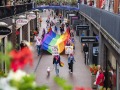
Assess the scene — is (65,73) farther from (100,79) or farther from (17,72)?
(17,72)

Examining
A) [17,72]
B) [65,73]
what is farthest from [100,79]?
[17,72]

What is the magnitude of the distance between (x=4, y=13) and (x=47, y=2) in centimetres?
5461

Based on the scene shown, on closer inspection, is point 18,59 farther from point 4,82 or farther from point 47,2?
point 47,2

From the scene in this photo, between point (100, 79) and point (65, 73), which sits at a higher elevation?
point (100, 79)

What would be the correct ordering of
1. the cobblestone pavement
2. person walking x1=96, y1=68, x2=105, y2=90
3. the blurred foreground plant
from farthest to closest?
1. the cobblestone pavement
2. person walking x1=96, y1=68, x2=105, y2=90
3. the blurred foreground plant

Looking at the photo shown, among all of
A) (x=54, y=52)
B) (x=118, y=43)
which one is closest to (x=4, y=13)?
(x=54, y=52)

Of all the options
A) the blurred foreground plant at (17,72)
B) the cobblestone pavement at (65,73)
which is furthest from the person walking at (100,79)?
the blurred foreground plant at (17,72)

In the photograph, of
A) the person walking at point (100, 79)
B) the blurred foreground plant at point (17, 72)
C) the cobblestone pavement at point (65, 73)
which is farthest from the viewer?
the cobblestone pavement at point (65, 73)

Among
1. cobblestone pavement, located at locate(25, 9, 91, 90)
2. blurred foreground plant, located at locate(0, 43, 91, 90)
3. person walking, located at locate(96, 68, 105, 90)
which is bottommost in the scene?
cobblestone pavement, located at locate(25, 9, 91, 90)

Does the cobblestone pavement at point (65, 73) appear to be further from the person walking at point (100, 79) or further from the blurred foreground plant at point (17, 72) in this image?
the blurred foreground plant at point (17, 72)

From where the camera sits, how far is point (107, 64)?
66.1 ft

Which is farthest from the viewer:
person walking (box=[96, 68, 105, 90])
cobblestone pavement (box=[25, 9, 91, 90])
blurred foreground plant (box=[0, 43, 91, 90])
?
cobblestone pavement (box=[25, 9, 91, 90])

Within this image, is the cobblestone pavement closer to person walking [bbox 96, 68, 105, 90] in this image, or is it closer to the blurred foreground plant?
person walking [bbox 96, 68, 105, 90]

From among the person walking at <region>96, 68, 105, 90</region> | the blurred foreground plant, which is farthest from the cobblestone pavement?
the blurred foreground plant
